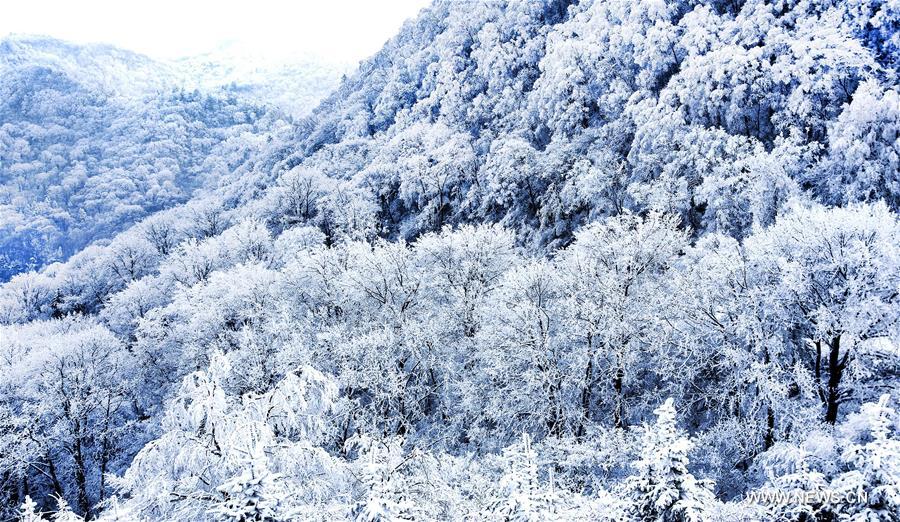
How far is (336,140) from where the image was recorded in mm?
114312

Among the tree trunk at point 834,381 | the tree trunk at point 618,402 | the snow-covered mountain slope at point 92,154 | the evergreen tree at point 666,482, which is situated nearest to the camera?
the evergreen tree at point 666,482

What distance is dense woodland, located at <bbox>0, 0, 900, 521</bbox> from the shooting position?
9773 mm

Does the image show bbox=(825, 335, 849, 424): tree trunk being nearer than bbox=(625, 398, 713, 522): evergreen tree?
No

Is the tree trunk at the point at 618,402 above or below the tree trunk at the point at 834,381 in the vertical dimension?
below

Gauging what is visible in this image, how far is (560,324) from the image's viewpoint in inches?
911

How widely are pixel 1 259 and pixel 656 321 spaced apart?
156 meters

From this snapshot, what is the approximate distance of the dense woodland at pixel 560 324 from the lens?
9773 millimetres

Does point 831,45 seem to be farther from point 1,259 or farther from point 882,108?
point 1,259

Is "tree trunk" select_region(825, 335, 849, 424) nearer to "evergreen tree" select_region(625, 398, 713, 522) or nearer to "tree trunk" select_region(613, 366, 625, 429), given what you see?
"tree trunk" select_region(613, 366, 625, 429)

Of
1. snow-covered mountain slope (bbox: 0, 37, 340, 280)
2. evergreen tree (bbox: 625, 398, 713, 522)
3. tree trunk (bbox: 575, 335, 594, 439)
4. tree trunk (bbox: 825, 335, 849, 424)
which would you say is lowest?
snow-covered mountain slope (bbox: 0, 37, 340, 280)

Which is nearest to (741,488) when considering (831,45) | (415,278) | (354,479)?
(354,479)

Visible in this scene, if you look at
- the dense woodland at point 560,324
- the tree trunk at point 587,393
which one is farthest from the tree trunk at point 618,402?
the tree trunk at point 587,393

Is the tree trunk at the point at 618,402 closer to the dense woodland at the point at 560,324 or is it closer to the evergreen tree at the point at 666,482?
the dense woodland at the point at 560,324

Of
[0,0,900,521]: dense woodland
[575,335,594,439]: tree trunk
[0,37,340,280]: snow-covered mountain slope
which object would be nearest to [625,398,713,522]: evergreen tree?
[0,0,900,521]: dense woodland
